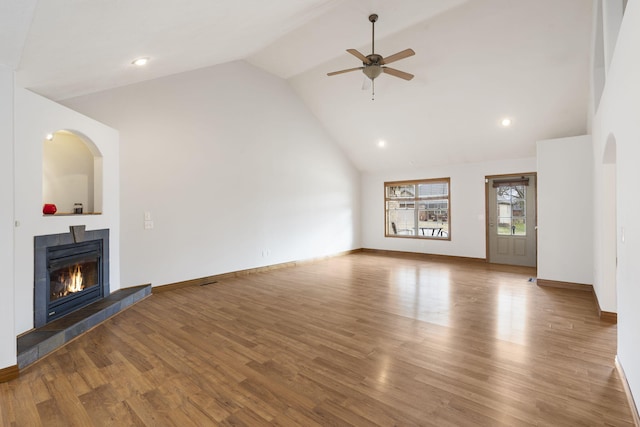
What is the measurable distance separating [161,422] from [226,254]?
4.25 metres

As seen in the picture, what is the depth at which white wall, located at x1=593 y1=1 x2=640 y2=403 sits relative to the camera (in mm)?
1807

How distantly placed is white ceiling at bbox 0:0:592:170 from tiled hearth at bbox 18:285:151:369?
2.39 m

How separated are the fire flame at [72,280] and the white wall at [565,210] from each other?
7.04m

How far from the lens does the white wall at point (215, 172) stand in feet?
15.8

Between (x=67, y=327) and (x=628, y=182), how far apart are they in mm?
4978

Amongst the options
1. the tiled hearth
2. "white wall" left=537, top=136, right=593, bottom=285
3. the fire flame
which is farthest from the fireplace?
"white wall" left=537, top=136, right=593, bottom=285

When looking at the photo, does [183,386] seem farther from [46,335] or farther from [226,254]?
[226,254]

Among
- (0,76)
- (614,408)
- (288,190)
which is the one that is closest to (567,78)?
(614,408)

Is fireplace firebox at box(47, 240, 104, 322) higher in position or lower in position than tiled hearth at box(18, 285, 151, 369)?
higher

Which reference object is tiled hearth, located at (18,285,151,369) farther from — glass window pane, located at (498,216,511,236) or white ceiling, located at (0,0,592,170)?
glass window pane, located at (498,216,511,236)

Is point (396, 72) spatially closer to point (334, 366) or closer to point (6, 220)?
point (334, 366)

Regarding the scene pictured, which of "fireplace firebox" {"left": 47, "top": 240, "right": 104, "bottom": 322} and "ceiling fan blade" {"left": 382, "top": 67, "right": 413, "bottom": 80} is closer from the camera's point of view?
"fireplace firebox" {"left": 47, "top": 240, "right": 104, "bottom": 322}

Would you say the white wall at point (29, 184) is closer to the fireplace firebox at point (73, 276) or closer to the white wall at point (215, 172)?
the fireplace firebox at point (73, 276)

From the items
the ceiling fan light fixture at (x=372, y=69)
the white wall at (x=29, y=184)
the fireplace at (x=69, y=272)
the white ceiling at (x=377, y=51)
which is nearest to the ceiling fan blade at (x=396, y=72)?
the ceiling fan light fixture at (x=372, y=69)
